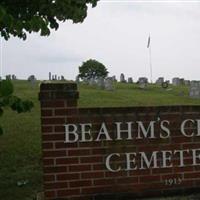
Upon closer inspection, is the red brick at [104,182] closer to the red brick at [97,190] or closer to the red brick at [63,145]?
the red brick at [97,190]

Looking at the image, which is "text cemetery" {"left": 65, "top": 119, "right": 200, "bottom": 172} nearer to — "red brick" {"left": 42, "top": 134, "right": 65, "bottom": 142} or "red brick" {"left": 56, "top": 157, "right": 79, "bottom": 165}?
"red brick" {"left": 42, "top": 134, "right": 65, "bottom": 142}

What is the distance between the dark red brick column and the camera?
A: 7.32 meters

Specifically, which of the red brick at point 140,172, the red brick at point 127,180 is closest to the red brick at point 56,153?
the red brick at point 127,180

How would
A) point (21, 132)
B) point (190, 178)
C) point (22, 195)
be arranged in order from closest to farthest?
point (190, 178)
point (22, 195)
point (21, 132)

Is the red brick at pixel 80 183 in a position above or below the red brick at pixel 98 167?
below

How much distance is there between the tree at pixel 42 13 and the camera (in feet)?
32.0

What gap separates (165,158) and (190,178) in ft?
1.44

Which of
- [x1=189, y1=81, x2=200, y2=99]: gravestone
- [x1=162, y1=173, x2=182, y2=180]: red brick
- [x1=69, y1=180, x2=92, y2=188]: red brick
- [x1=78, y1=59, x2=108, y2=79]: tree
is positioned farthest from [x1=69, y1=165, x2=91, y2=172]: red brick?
[x1=78, y1=59, x2=108, y2=79]: tree

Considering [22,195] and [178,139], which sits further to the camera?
[22,195]

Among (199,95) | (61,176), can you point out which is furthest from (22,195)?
(199,95)

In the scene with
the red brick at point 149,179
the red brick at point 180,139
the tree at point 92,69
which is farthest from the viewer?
the tree at point 92,69

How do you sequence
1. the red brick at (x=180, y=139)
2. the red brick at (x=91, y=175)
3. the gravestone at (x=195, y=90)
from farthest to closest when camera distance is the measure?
the gravestone at (x=195, y=90)
the red brick at (x=180, y=139)
the red brick at (x=91, y=175)

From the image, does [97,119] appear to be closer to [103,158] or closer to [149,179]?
[103,158]

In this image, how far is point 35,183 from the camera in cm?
1021
